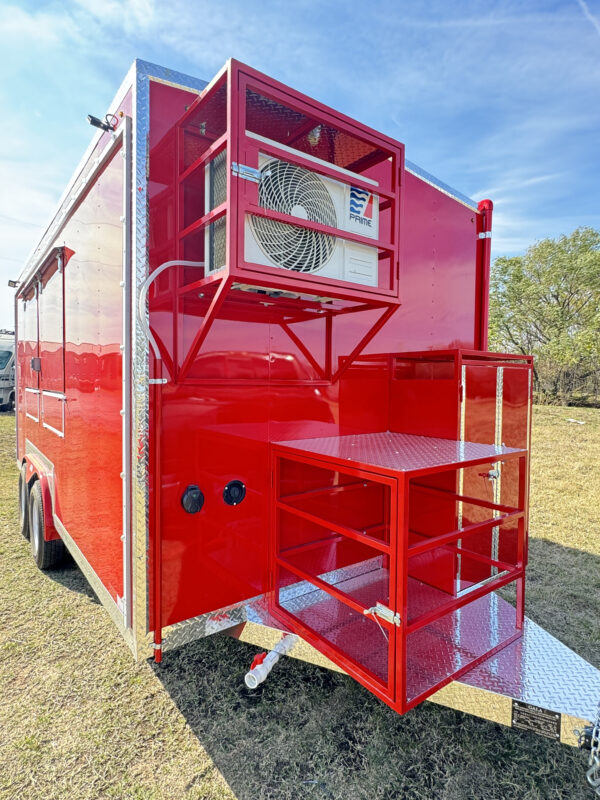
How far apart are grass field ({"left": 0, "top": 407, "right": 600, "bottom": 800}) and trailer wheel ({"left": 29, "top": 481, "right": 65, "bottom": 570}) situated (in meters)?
0.56

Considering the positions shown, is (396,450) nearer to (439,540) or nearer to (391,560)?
(439,540)

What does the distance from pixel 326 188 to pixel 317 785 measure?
102 inches

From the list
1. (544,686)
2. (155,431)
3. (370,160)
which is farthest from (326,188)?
(544,686)

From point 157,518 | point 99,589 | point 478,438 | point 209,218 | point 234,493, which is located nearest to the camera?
point 209,218

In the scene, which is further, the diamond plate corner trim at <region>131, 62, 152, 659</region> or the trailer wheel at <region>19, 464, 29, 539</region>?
the trailer wheel at <region>19, 464, 29, 539</region>

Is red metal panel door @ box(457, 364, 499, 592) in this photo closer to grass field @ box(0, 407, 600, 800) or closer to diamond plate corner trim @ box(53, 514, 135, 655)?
grass field @ box(0, 407, 600, 800)

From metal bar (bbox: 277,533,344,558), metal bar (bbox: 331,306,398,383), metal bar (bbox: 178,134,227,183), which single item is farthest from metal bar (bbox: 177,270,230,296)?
metal bar (bbox: 277,533,344,558)

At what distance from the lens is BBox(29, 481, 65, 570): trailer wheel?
3.74 m

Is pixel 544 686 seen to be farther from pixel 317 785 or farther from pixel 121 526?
pixel 121 526

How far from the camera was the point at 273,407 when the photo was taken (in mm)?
2420

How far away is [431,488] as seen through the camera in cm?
302

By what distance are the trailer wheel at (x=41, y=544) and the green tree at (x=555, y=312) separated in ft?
56.4

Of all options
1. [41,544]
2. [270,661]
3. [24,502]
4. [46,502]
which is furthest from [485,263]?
[24,502]

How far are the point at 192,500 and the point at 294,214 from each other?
4.38 feet
